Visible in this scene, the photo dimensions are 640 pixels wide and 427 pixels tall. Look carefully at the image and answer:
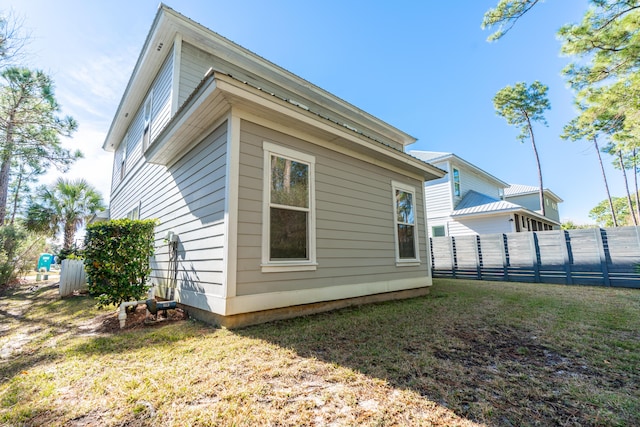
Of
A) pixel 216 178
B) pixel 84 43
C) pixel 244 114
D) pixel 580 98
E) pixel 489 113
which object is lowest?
pixel 216 178

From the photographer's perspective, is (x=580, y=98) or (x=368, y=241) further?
(x=580, y=98)

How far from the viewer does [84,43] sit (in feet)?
25.1

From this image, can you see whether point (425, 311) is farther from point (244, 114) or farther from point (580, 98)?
point (580, 98)

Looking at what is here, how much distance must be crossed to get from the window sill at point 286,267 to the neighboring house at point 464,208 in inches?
456

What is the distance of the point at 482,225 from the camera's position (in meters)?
13.4

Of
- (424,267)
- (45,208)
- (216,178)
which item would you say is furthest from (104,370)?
(45,208)

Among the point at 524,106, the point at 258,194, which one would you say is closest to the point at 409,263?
the point at 258,194

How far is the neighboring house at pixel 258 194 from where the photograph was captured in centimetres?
360

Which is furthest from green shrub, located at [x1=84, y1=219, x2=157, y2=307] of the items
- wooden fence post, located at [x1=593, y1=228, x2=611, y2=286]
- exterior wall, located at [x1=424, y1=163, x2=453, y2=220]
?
exterior wall, located at [x1=424, y1=163, x2=453, y2=220]

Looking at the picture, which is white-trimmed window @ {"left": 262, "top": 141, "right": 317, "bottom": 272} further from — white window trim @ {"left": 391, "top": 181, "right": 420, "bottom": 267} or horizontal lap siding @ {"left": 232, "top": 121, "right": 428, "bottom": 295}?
white window trim @ {"left": 391, "top": 181, "right": 420, "bottom": 267}

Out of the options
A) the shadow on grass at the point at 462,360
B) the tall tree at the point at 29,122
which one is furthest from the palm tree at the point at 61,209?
the shadow on grass at the point at 462,360

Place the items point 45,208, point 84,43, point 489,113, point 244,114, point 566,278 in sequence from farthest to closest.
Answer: point 489,113 → point 45,208 → point 566,278 → point 84,43 → point 244,114

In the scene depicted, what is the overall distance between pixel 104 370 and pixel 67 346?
3.98 feet

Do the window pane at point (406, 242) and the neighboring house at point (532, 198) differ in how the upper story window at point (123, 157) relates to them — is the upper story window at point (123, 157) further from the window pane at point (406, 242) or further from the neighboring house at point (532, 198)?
the neighboring house at point (532, 198)
